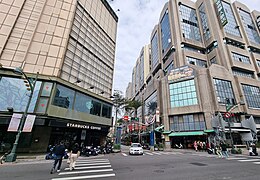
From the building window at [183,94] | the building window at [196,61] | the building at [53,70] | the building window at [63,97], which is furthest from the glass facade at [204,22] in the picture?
the building window at [63,97]

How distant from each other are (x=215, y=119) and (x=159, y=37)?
43598 mm

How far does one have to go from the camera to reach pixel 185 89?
1337 inches

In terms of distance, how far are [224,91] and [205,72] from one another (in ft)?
22.4

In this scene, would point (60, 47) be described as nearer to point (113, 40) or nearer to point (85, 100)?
point (85, 100)

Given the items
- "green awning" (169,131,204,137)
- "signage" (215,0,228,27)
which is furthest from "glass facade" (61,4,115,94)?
"signage" (215,0,228,27)

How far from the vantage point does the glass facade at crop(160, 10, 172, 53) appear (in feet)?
162

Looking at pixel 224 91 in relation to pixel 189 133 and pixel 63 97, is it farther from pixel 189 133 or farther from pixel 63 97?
pixel 63 97

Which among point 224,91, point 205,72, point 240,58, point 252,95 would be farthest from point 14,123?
point 240,58

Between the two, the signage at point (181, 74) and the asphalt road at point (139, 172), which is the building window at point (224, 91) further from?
the asphalt road at point (139, 172)

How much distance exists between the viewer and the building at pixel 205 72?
3072cm

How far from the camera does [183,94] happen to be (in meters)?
33.8

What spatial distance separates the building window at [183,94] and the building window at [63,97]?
24786 millimetres

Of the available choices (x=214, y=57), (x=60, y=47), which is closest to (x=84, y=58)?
(x=60, y=47)

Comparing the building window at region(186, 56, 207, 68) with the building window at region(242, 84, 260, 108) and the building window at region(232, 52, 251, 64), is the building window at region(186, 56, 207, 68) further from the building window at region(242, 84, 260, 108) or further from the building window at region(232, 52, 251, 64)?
the building window at region(242, 84, 260, 108)
